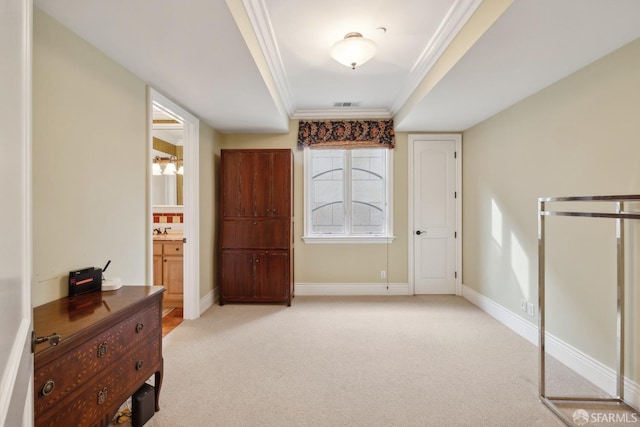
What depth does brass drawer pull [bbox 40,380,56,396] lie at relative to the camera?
1.11 m

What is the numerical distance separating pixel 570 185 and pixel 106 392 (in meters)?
3.33

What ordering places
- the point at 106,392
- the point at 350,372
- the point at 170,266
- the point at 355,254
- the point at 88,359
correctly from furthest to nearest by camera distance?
the point at 355,254 < the point at 170,266 < the point at 350,372 < the point at 106,392 < the point at 88,359

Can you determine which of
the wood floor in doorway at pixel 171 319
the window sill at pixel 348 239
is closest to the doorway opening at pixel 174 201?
the wood floor in doorway at pixel 171 319

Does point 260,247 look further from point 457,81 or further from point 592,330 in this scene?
point 592,330

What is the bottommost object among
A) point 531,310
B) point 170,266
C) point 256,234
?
point 531,310

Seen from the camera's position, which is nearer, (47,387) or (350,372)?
(47,387)

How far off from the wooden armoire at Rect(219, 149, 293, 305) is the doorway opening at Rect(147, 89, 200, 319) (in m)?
0.45

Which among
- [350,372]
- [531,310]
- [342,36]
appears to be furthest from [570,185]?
[350,372]

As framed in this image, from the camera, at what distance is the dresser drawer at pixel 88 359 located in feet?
3.68

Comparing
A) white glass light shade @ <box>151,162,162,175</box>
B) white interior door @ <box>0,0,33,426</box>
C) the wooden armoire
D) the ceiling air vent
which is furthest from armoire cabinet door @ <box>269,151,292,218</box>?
white interior door @ <box>0,0,33,426</box>

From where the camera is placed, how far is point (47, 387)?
1.13 metres

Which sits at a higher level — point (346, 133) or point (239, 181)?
point (346, 133)

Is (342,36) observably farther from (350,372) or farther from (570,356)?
(570,356)

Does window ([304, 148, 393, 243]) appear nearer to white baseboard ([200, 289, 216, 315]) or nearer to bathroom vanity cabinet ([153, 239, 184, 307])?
white baseboard ([200, 289, 216, 315])
